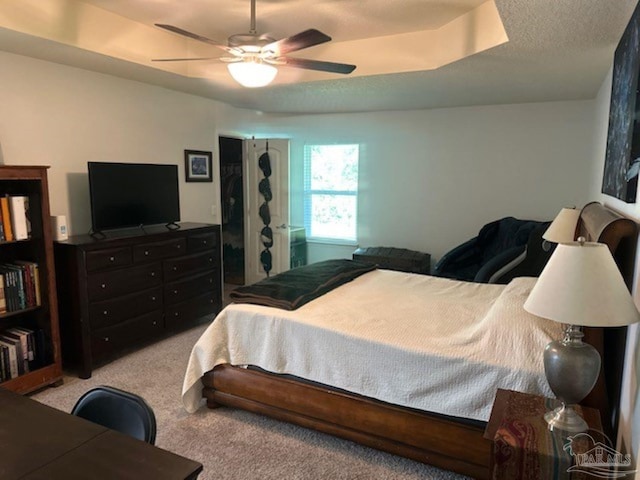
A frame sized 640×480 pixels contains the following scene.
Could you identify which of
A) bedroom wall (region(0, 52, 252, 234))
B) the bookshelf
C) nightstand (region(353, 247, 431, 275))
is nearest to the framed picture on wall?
bedroom wall (region(0, 52, 252, 234))

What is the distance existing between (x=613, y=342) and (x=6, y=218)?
11.7 feet

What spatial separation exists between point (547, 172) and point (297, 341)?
3598 millimetres

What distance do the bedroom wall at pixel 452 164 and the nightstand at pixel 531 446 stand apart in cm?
355

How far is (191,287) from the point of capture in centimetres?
427

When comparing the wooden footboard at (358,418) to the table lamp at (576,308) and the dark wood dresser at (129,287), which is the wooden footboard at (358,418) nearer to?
the table lamp at (576,308)

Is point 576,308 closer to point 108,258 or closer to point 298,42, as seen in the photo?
point 298,42

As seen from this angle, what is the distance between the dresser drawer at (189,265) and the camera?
13.1 ft

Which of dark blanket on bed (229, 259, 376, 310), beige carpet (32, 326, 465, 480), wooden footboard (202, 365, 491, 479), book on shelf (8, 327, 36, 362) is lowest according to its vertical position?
beige carpet (32, 326, 465, 480)

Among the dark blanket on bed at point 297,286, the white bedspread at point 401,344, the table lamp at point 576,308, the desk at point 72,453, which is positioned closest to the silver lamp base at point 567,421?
the table lamp at point 576,308

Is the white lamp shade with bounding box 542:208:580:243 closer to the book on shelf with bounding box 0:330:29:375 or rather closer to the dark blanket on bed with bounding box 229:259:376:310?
the dark blanket on bed with bounding box 229:259:376:310

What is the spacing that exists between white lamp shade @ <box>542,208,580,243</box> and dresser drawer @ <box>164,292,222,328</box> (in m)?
3.16

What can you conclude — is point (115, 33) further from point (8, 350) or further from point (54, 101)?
point (8, 350)

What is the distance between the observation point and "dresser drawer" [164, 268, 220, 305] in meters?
4.05

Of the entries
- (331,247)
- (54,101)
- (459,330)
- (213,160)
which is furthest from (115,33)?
(331,247)
